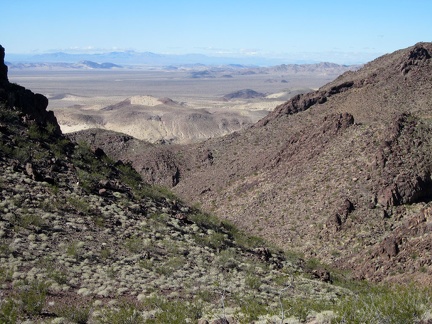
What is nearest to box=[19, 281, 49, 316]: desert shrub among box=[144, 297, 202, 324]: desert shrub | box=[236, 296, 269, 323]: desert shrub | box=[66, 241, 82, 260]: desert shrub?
box=[66, 241, 82, 260]: desert shrub

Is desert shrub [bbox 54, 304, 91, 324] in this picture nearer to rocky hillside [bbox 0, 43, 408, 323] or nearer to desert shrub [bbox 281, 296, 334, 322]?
rocky hillside [bbox 0, 43, 408, 323]

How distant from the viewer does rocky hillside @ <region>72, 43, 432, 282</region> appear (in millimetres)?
20656

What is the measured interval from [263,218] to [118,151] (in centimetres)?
2406

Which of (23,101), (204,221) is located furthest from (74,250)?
(23,101)

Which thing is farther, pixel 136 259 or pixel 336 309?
pixel 136 259

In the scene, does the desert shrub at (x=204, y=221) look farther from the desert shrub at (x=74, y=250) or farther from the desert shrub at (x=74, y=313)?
the desert shrub at (x=74, y=313)

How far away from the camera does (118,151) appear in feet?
155

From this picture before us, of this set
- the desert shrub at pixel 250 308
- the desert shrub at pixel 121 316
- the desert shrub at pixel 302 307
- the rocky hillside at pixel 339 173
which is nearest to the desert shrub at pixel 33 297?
the desert shrub at pixel 121 316

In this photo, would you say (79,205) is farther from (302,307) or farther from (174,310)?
(302,307)

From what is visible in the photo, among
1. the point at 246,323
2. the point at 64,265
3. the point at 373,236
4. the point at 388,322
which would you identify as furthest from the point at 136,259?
the point at 373,236

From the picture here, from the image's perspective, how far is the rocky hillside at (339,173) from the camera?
20.7m

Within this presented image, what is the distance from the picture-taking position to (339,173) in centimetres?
2666

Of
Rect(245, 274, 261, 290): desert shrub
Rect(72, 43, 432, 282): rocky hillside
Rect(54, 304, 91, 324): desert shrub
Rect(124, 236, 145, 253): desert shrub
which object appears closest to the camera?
Rect(54, 304, 91, 324): desert shrub

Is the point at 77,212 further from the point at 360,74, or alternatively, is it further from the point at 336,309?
the point at 360,74
